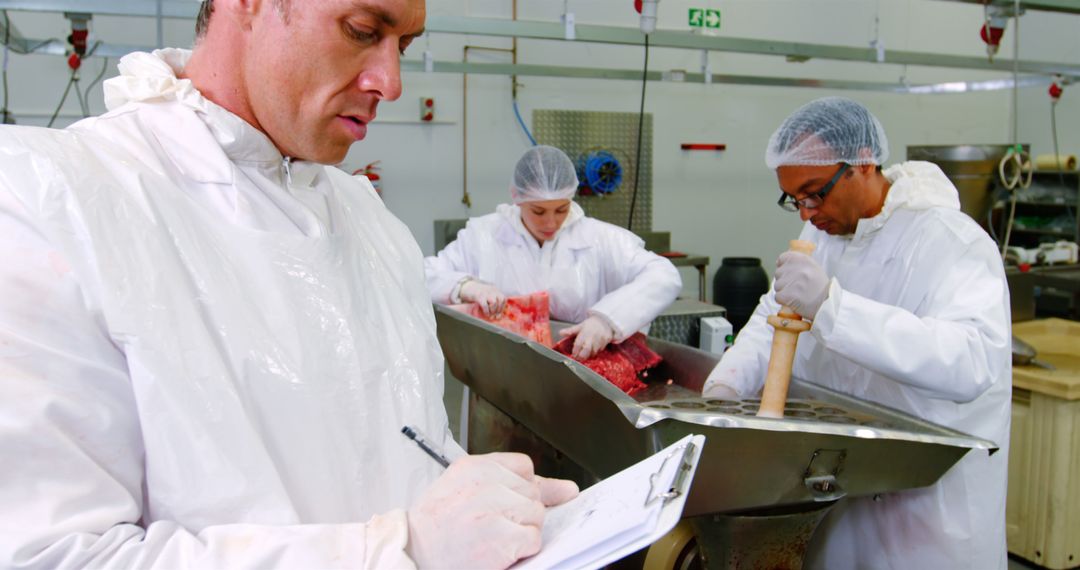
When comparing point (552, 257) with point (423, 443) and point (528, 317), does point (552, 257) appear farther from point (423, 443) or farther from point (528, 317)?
point (423, 443)

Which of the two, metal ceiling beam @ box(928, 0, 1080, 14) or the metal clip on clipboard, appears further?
metal ceiling beam @ box(928, 0, 1080, 14)

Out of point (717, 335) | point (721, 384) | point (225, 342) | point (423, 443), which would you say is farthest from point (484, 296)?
point (225, 342)

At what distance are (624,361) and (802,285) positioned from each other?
28.0 inches

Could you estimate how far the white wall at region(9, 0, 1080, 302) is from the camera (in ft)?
16.1

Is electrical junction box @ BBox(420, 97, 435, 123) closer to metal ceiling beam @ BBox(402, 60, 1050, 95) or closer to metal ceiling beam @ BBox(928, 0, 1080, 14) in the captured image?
metal ceiling beam @ BBox(402, 60, 1050, 95)

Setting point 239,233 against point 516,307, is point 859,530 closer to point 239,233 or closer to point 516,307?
point 516,307

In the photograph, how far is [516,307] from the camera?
2.44 meters

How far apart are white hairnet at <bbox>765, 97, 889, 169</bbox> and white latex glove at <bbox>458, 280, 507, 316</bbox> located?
99 cm

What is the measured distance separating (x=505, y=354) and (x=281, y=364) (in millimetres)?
1196

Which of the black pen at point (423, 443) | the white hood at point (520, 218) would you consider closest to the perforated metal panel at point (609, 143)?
the white hood at point (520, 218)

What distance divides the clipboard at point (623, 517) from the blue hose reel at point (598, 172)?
4471mm

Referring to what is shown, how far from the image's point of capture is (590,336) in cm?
229

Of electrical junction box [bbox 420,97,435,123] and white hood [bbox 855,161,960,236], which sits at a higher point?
electrical junction box [bbox 420,97,435,123]

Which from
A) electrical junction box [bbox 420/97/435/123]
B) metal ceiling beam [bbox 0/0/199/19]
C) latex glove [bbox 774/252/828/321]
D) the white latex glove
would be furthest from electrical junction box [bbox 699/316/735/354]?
electrical junction box [bbox 420/97/435/123]
